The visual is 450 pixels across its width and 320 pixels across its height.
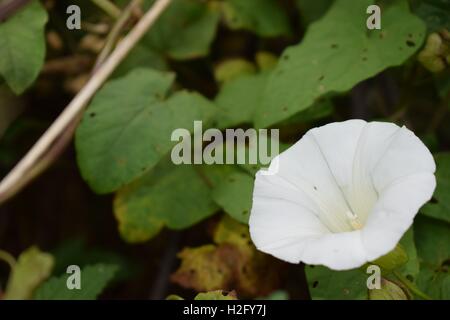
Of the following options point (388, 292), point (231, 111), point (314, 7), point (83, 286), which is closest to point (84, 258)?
point (83, 286)

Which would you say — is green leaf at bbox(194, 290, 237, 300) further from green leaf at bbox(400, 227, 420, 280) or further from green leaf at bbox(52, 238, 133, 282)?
green leaf at bbox(52, 238, 133, 282)

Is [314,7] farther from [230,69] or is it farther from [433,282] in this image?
[433,282]

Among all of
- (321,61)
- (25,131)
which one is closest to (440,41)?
(321,61)

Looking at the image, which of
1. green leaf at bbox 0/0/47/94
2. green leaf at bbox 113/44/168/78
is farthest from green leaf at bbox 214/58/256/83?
green leaf at bbox 0/0/47/94

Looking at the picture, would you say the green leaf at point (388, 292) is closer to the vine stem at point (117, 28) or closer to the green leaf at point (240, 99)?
the green leaf at point (240, 99)

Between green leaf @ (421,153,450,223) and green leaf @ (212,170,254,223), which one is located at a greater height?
green leaf @ (212,170,254,223)

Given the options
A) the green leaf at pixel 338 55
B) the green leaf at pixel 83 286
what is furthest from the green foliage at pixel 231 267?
the green leaf at pixel 338 55
